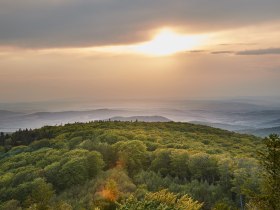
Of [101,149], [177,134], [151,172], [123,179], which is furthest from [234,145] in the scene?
[123,179]

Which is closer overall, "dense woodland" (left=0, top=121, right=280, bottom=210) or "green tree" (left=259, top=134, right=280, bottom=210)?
"green tree" (left=259, top=134, right=280, bottom=210)

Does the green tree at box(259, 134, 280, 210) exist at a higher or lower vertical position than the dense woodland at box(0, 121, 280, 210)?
higher

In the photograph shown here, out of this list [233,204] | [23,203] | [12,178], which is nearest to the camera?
[233,204]

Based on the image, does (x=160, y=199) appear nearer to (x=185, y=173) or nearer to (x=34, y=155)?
(x=185, y=173)

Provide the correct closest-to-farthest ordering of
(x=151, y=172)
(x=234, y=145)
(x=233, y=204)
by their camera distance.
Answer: (x=233, y=204)
(x=151, y=172)
(x=234, y=145)

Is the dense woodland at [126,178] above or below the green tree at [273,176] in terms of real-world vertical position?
below

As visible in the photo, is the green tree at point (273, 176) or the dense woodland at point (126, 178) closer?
the green tree at point (273, 176)

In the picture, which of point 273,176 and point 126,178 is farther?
point 126,178

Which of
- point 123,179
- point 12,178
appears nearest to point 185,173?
point 123,179

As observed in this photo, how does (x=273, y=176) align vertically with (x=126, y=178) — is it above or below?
above

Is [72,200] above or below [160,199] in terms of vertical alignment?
below

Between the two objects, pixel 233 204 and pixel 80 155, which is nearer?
pixel 233 204
